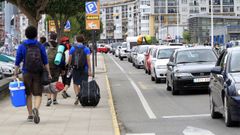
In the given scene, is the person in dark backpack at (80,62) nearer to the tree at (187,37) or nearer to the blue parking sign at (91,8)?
the blue parking sign at (91,8)

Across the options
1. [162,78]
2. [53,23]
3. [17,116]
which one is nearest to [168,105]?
[17,116]

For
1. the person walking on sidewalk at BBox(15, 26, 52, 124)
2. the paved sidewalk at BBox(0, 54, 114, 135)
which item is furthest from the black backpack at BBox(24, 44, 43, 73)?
the paved sidewalk at BBox(0, 54, 114, 135)

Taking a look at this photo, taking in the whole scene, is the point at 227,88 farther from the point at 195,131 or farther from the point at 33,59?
the point at 33,59

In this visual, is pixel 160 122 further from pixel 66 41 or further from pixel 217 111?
pixel 66 41

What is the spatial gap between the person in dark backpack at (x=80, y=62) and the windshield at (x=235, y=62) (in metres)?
4.66

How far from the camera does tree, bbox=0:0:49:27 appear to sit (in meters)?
23.5

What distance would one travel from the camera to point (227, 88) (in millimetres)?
11328

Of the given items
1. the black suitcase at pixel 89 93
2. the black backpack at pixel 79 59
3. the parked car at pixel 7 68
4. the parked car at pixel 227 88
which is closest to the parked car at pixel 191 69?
the black backpack at pixel 79 59

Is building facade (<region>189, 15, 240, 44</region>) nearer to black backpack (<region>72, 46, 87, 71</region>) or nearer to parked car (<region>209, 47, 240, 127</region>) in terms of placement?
black backpack (<region>72, 46, 87, 71</region>)

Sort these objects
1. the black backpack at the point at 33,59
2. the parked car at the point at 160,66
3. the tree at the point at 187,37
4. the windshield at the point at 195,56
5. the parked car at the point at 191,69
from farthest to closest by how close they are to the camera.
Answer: the tree at the point at 187,37, the parked car at the point at 160,66, the windshield at the point at 195,56, the parked car at the point at 191,69, the black backpack at the point at 33,59

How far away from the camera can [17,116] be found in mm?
13750

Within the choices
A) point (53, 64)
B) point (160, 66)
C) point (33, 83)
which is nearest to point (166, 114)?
point (33, 83)

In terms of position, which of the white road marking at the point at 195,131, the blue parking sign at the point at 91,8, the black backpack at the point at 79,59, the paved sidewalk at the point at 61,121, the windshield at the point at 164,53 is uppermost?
the blue parking sign at the point at 91,8

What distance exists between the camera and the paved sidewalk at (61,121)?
36.9 ft
